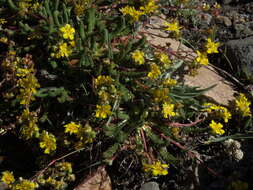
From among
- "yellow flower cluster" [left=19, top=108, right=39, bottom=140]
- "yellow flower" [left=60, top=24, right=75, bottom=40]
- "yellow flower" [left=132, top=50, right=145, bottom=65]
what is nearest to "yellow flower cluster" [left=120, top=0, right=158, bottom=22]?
"yellow flower" [left=132, top=50, right=145, bottom=65]

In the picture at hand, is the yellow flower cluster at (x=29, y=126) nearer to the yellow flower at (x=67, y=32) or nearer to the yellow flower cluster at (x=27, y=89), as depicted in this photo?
the yellow flower cluster at (x=27, y=89)

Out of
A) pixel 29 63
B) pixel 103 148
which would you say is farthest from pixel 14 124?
pixel 103 148

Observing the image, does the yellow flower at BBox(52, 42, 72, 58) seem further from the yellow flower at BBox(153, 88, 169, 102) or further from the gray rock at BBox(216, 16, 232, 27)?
the gray rock at BBox(216, 16, 232, 27)

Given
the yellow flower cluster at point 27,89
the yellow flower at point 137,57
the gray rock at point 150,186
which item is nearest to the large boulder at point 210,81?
the yellow flower at point 137,57

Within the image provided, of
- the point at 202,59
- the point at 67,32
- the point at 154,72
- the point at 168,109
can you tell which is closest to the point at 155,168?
the point at 168,109

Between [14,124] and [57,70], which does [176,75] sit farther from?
[14,124]

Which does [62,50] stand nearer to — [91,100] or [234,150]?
[91,100]
